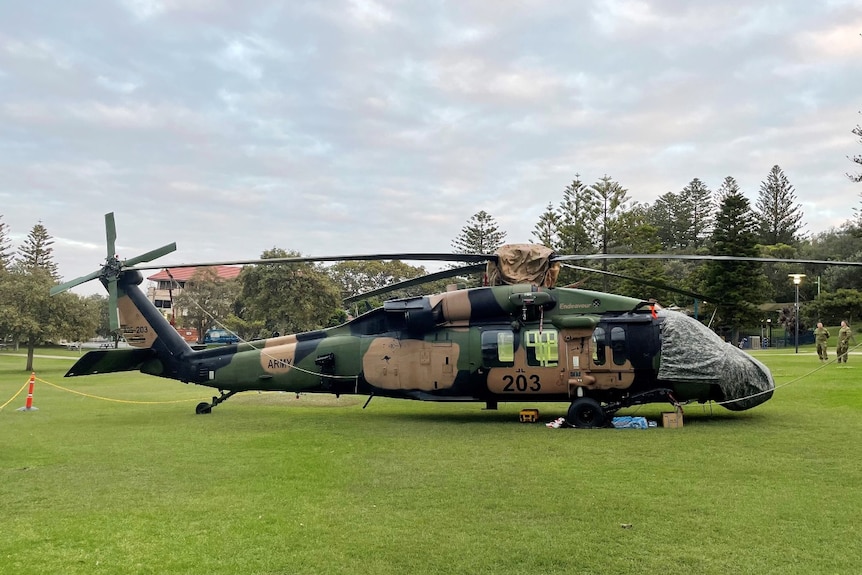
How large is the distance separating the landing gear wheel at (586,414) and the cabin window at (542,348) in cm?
96

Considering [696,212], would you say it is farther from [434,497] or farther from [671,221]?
[434,497]

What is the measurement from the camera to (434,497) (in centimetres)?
A: 708

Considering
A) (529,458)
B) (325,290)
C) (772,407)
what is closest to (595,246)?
(325,290)

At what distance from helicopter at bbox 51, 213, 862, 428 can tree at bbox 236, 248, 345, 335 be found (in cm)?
3478

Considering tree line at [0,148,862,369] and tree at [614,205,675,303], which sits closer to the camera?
tree line at [0,148,862,369]

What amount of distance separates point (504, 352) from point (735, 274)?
41.0 meters

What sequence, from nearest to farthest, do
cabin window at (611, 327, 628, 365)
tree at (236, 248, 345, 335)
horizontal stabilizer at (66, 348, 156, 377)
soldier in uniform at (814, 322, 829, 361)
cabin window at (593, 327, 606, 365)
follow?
cabin window at (611, 327, 628, 365)
cabin window at (593, 327, 606, 365)
horizontal stabilizer at (66, 348, 156, 377)
soldier in uniform at (814, 322, 829, 361)
tree at (236, 248, 345, 335)

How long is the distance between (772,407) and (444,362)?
304 inches

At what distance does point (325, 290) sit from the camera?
2051 inches

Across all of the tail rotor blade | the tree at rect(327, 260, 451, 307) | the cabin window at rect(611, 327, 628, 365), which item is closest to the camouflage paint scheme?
the cabin window at rect(611, 327, 628, 365)

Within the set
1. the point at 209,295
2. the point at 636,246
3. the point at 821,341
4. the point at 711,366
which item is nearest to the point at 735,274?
the point at 636,246

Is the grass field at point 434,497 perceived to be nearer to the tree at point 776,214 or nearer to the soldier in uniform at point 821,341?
the soldier in uniform at point 821,341

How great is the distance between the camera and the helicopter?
487 inches

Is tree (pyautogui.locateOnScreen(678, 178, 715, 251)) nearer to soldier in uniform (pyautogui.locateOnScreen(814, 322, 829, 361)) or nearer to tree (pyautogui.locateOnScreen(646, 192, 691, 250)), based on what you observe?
tree (pyautogui.locateOnScreen(646, 192, 691, 250))
